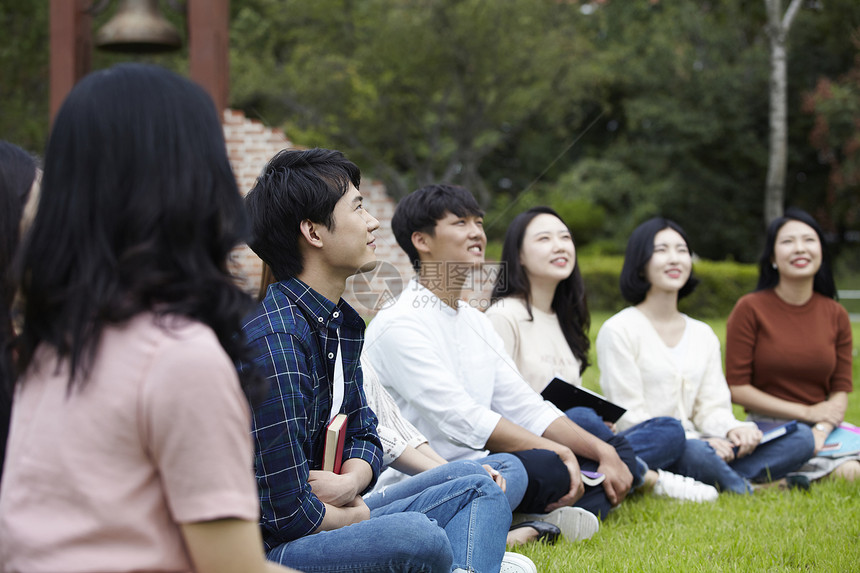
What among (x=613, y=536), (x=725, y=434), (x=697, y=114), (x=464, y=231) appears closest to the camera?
(x=613, y=536)

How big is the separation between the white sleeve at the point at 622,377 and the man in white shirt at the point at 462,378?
497mm

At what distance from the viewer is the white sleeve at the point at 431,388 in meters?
2.90

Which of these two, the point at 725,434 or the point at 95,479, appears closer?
the point at 95,479

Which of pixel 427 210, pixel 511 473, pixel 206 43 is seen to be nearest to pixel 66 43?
pixel 206 43

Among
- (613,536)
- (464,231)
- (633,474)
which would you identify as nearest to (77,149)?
(464,231)

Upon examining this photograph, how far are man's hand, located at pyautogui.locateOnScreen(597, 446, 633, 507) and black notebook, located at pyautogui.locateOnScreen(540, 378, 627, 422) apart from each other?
265mm

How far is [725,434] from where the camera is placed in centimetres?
384

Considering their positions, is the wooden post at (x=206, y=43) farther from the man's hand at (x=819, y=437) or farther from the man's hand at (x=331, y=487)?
the man's hand at (x=331, y=487)

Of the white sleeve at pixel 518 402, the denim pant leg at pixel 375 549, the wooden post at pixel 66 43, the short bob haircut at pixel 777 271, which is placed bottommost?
the white sleeve at pixel 518 402

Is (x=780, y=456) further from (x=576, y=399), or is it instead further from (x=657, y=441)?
(x=576, y=399)

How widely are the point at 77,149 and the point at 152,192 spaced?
12 centimetres

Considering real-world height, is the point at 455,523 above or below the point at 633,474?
above

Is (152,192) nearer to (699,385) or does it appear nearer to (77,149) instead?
(77,149)

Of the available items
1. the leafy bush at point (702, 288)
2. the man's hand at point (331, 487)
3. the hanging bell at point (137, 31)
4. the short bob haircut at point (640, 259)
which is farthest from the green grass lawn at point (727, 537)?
the leafy bush at point (702, 288)
